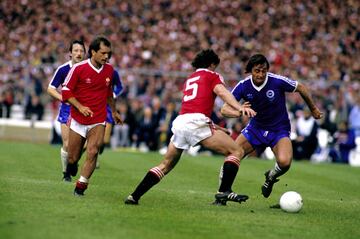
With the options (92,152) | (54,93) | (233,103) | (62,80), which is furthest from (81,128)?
(62,80)

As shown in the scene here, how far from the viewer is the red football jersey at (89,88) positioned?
12.4 m

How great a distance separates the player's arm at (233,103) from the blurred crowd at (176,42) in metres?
18.8

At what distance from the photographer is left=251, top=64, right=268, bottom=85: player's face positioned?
501 inches

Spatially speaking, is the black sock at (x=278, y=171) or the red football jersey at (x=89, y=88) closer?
the red football jersey at (x=89, y=88)

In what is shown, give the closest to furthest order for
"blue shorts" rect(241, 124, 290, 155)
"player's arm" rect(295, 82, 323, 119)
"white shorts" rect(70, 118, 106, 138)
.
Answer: "white shorts" rect(70, 118, 106, 138) → "player's arm" rect(295, 82, 323, 119) → "blue shorts" rect(241, 124, 290, 155)

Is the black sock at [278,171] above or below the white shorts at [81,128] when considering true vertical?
below

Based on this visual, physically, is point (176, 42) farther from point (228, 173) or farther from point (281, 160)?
point (228, 173)

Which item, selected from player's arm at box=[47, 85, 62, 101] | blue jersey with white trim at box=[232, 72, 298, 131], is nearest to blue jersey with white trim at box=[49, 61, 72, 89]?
player's arm at box=[47, 85, 62, 101]

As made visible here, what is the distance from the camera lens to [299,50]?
37.6 metres

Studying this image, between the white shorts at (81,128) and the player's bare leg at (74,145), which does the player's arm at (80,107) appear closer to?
the white shorts at (81,128)

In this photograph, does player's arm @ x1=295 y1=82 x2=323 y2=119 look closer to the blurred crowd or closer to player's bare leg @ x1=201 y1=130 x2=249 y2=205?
player's bare leg @ x1=201 y1=130 x2=249 y2=205

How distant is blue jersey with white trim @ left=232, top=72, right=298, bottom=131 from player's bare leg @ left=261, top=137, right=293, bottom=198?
29 centimetres

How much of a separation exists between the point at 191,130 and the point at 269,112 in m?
2.07

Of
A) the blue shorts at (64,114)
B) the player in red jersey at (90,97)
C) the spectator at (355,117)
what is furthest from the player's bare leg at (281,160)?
the spectator at (355,117)
